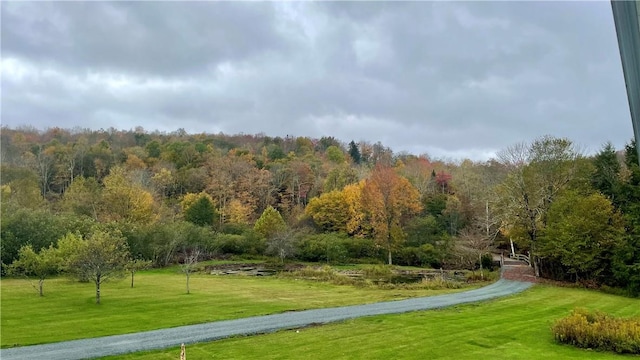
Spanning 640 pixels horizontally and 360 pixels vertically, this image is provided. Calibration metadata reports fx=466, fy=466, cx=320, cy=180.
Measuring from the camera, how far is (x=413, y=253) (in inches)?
1738

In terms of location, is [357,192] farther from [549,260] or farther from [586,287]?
[586,287]

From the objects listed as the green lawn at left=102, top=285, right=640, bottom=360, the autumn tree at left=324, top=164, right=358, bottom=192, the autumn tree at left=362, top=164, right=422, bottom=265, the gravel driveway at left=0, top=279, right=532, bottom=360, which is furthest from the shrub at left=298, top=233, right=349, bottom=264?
the green lawn at left=102, top=285, right=640, bottom=360

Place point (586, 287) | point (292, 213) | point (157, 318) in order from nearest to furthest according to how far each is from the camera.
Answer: point (157, 318) < point (586, 287) < point (292, 213)

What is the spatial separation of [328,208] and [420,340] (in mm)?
36927

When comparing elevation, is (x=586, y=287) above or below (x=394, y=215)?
below

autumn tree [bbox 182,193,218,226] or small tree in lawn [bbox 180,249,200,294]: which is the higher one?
autumn tree [bbox 182,193,218,226]

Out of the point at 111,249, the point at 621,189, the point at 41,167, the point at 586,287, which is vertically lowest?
the point at 586,287

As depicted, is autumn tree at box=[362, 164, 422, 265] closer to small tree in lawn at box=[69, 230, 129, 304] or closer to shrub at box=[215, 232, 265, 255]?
shrub at box=[215, 232, 265, 255]

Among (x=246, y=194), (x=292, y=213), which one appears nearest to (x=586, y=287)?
(x=292, y=213)

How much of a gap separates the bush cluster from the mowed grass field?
971 centimetres

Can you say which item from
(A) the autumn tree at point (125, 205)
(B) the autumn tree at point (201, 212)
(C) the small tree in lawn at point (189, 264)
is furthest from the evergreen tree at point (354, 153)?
(C) the small tree in lawn at point (189, 264)

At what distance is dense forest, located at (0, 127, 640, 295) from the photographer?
28.1 metres

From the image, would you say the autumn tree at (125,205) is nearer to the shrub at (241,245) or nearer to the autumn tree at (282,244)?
the shrub at (241,245)

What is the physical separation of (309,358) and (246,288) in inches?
632
